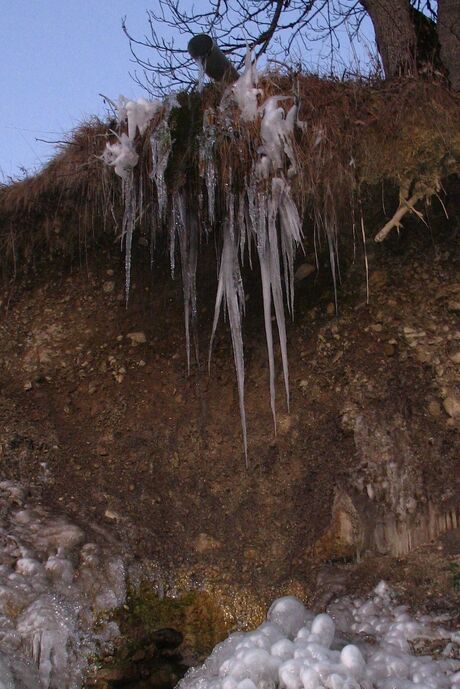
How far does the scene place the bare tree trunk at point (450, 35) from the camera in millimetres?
4449

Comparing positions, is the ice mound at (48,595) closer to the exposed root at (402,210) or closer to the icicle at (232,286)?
the icicle at (232,286)

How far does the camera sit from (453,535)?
3.43 metres

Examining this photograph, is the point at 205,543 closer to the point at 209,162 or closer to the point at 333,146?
the point at 209,162

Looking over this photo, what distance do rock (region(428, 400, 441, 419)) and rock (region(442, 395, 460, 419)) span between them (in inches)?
1.5

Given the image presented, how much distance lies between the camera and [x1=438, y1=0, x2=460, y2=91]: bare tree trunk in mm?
4449

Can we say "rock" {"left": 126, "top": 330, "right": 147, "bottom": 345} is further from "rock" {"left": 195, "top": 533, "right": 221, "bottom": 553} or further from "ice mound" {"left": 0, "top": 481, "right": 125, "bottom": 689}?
"rock" {"left": 195, "top": 533, "right": 221, "bottom": 553}

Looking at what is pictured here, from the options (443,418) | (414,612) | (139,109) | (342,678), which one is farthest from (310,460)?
(139,109)

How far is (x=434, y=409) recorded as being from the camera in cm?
387

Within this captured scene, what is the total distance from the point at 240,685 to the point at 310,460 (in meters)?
1.45

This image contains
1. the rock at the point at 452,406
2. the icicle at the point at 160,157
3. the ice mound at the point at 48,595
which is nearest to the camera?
→ the ice mound at the point at 48,595

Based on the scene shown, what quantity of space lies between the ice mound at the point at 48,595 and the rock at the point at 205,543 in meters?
0.43

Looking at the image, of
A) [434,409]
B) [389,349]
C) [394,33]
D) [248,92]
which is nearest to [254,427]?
[389,349]

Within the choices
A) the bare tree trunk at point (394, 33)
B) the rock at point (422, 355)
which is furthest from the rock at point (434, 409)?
the bare tree trunk at point (394, 33)

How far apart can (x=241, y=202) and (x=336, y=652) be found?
235 cm
